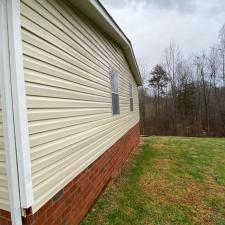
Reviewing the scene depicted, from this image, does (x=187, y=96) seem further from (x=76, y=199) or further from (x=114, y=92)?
(x=76, y=199)

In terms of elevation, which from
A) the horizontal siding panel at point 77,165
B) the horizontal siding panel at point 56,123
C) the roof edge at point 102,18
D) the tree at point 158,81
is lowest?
the horizontal siding panel at point 77,165

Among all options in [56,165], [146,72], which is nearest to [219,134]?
[146,72]

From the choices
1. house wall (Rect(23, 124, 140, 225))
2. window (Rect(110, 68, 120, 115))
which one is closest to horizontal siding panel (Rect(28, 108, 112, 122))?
house wall (Rect(23, 124, 140, 225))

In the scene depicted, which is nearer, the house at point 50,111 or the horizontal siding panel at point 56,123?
the house at point 50,111

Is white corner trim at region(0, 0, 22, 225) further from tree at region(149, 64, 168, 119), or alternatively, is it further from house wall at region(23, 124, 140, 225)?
tree at region(149, 64, 168, 119)

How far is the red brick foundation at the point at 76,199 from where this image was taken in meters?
2.27

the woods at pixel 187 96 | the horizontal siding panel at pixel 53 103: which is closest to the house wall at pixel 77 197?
the horizontal siding panel at pixel 53 103

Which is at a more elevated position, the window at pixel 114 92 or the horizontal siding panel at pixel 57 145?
the window at pixel 114 92

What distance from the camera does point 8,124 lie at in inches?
77.5

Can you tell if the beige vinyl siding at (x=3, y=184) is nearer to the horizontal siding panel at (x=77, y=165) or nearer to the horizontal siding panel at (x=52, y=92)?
the horizontal siding panel at (x=77, y=165)

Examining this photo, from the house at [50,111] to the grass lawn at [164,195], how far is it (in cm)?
42

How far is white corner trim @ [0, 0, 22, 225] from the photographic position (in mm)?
1952

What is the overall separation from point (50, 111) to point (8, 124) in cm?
64

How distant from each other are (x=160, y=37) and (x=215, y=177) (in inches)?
Answer: 1187
